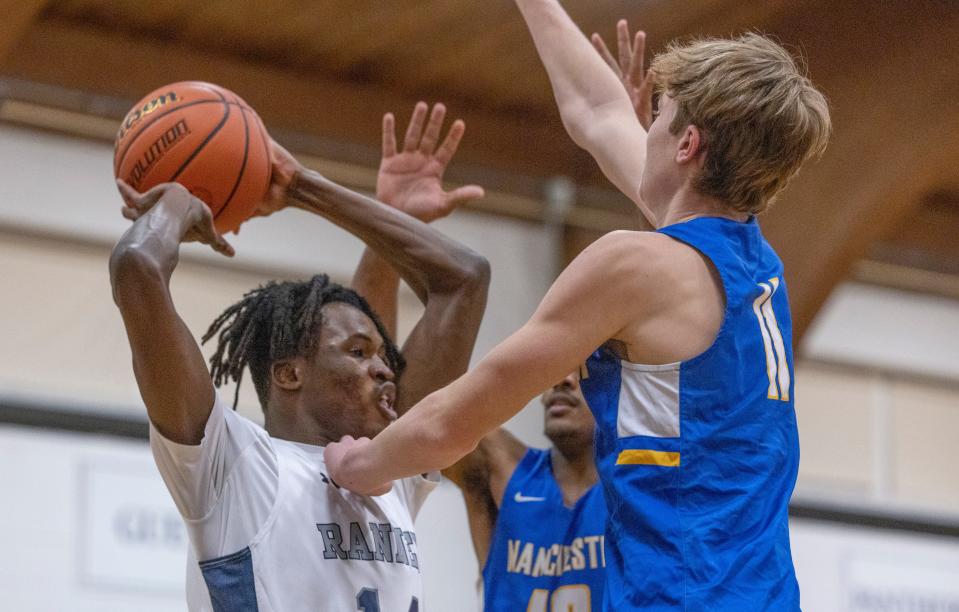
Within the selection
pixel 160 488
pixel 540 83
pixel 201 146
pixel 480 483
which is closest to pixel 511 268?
pixel 540 83

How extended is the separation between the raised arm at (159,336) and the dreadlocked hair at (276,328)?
0.44 meters

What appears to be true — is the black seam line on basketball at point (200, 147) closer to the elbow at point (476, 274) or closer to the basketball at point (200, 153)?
Result: the basketball at point (200, 153)

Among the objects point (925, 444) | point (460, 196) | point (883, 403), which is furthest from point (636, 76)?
point (925, 444)

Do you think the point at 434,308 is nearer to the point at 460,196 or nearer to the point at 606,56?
the point at 460,196

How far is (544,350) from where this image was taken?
2266 millimetres

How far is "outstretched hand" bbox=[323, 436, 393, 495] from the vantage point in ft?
8.57

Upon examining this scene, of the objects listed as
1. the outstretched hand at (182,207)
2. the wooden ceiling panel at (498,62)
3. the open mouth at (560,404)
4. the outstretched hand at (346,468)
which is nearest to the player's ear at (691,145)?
the outstretched hand at (346,468)

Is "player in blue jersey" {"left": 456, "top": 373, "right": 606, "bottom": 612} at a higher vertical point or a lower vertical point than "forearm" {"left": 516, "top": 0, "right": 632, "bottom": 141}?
lower

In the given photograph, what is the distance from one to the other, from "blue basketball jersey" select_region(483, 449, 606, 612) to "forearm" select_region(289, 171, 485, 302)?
0.78 meters

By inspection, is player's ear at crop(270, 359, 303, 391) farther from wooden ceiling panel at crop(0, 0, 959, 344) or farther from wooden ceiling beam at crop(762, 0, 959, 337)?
wooden ceiling beam at crop(762, 0, 959, 337)

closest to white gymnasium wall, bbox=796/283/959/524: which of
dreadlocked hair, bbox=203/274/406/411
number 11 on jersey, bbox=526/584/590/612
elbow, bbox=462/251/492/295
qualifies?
number 11 on jersey, bbox=526/584/590/612

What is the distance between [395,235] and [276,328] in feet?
1.30

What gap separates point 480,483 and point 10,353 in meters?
3.36

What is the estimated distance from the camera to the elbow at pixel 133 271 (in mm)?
2568
